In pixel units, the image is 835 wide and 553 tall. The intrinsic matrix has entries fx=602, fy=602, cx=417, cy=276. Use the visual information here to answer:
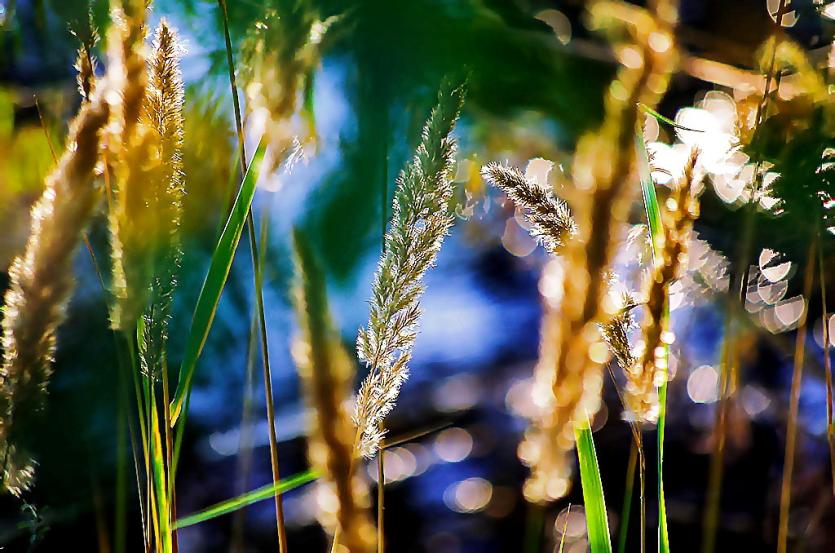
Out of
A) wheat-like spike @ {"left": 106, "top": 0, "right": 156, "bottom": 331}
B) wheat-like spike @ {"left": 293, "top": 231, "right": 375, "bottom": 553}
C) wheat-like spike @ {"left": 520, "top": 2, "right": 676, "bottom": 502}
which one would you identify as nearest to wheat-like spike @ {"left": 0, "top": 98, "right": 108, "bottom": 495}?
wheat-like spike @ {"left": 106, "top": 0, "right": 156, "bottom": 331}

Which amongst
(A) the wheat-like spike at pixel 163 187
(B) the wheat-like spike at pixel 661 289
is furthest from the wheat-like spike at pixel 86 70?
(B) the wheat-like spike at pixel 661 289

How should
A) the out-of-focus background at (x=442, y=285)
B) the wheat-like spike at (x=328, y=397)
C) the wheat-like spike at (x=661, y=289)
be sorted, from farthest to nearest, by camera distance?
the out-of-focus background at (x=442, y=285)
the wheat-like spike at (x=661, y=289)
the wheat-like spike at (x=328, y=397)

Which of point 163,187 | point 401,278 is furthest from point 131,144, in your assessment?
point 401,278

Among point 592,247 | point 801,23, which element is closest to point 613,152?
point 592,247

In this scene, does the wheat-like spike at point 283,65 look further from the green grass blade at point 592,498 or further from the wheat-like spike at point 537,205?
the green grass blade at point 592,498

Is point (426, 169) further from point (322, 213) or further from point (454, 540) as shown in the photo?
point (454, 540)

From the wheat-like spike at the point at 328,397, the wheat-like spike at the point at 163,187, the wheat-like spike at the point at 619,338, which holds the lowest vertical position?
the wheat-like spike at the point at 328,397

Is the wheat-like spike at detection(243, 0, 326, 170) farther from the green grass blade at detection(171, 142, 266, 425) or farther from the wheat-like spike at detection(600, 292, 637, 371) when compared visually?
the wheat-like spike at detection(600, 292, 637, 371)
